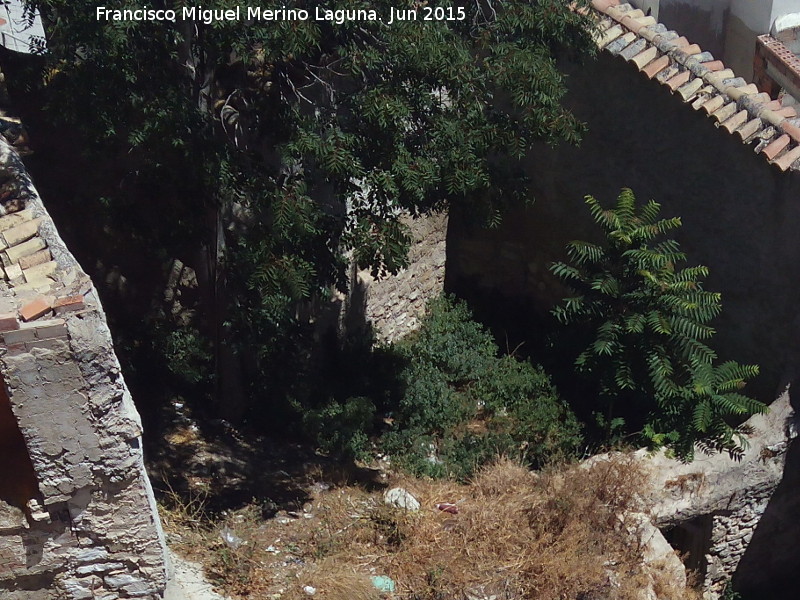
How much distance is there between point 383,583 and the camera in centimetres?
631

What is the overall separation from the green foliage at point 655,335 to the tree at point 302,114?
4.47 ft

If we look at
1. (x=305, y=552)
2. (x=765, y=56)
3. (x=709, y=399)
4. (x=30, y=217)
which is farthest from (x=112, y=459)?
(x=765, y=56)

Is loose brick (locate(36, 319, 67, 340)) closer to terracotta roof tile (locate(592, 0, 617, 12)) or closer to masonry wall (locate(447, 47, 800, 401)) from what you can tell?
masonry wall (locate(447, 47, 800, 401))

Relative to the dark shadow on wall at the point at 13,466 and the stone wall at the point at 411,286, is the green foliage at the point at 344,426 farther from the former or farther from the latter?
the dark shadow on wall at the point at 13,466

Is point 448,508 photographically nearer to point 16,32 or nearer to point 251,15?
point 251,15

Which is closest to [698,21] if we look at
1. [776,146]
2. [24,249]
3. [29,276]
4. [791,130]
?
[791,130]

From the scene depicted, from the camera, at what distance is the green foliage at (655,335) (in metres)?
7.87

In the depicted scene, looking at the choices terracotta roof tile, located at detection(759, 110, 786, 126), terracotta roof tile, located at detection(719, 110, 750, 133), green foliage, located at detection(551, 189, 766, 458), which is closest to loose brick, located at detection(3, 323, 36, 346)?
green foliage, located at detection(551, 189, 766, 458)

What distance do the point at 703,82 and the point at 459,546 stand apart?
4.72m

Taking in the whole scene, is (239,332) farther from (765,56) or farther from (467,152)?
(765,56)

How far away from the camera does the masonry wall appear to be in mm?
8180

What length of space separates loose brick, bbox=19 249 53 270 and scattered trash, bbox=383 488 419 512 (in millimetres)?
3408

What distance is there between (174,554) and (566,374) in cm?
476

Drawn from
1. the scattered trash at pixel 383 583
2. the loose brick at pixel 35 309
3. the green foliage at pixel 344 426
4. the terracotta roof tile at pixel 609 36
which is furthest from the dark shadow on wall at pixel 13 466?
the terracotta roof tile at pixel 609 36
